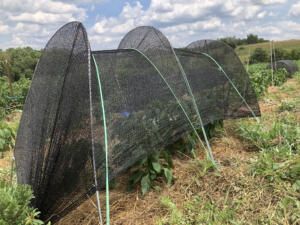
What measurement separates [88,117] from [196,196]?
1.29 m

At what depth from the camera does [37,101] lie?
11.6ft

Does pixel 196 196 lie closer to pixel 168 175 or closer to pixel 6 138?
pixel 168 175

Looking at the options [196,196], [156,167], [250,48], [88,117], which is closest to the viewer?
[88,117]

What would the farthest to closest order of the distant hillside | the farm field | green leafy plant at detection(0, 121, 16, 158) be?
the distant hillside < green leafy plant at detection(0, 121, 16, 158) < the farm field

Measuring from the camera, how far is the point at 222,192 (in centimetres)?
348

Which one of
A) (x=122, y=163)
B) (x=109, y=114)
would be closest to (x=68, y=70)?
(x=109, y=114)

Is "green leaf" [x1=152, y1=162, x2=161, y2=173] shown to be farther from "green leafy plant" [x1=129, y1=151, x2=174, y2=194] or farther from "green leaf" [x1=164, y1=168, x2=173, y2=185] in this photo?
"green leaf" [x1=164, y1=168, x2=173, y2=185]

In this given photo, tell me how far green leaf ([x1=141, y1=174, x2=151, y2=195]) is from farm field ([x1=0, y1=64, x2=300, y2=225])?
5cm

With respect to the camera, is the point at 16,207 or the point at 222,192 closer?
the point at 16,207

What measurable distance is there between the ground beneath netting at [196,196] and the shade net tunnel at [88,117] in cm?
39

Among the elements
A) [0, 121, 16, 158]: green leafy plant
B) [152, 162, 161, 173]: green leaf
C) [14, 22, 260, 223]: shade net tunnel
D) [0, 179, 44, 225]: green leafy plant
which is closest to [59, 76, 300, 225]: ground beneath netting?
[152, 162, 161, 173]: green leaf

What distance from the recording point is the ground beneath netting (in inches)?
127

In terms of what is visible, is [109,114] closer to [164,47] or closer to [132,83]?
[132,83]

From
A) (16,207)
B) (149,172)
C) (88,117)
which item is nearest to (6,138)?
(149,172)
